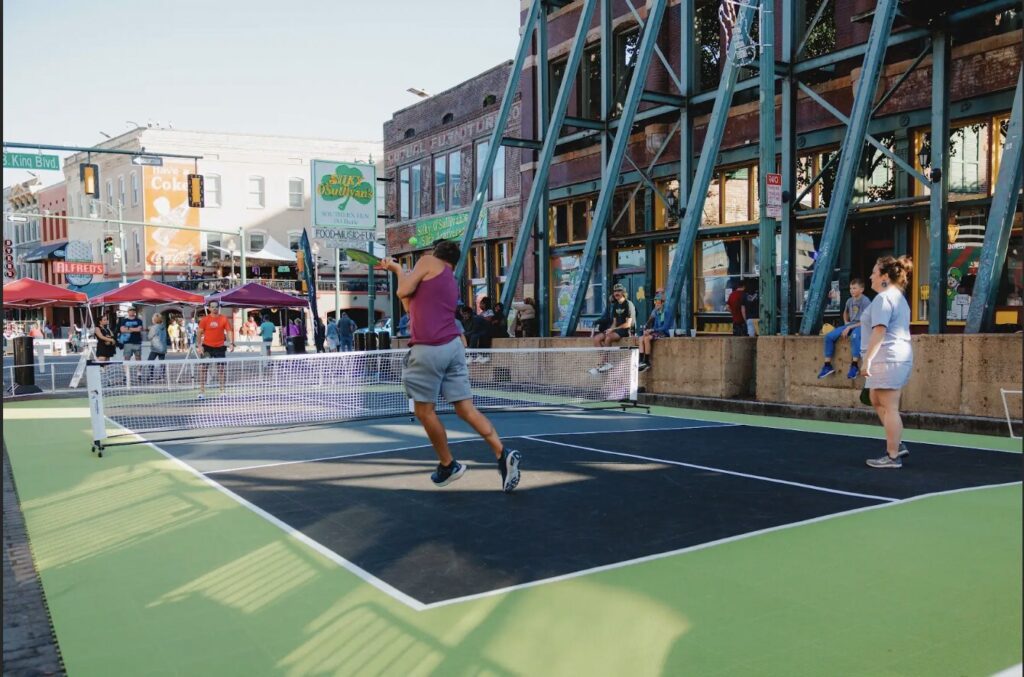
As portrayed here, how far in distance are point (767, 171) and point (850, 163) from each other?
1493mm

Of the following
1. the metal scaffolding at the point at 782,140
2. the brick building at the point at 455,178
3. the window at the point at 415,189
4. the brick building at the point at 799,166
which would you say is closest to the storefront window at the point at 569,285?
the brick building at the point at 799,166

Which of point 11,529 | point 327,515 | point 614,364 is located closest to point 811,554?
point 327,515

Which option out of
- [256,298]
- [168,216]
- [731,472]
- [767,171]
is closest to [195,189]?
[256,298]

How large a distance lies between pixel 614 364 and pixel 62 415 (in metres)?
9.67

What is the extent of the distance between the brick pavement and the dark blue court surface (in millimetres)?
1626

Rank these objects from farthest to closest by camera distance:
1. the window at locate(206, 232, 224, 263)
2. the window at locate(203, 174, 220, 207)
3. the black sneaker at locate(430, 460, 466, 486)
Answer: the window at locate(203, 174, 220, 207)
the window at locate(206, 232, 224, 263)
the black sneaker at locate(430, 460, 466, 486)

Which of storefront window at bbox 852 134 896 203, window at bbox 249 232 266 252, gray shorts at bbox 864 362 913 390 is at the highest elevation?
window at bbox 249 232 266 252

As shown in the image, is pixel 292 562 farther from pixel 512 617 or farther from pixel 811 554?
pixel 811 554

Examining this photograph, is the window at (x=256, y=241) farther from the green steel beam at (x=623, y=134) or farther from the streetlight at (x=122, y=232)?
the green steel beam at (x=623, y=134)

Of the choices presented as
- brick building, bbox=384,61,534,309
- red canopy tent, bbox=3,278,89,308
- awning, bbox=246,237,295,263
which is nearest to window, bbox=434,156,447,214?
brick building, bbox=384,61,534,309

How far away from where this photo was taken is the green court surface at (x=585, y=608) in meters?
3.62

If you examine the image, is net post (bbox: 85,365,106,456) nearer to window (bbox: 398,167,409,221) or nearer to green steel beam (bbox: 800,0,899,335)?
green steel beam (bbox: 800,0,899,335)

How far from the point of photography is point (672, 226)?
20.9 m

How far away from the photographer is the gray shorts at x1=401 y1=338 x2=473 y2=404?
6742mm
